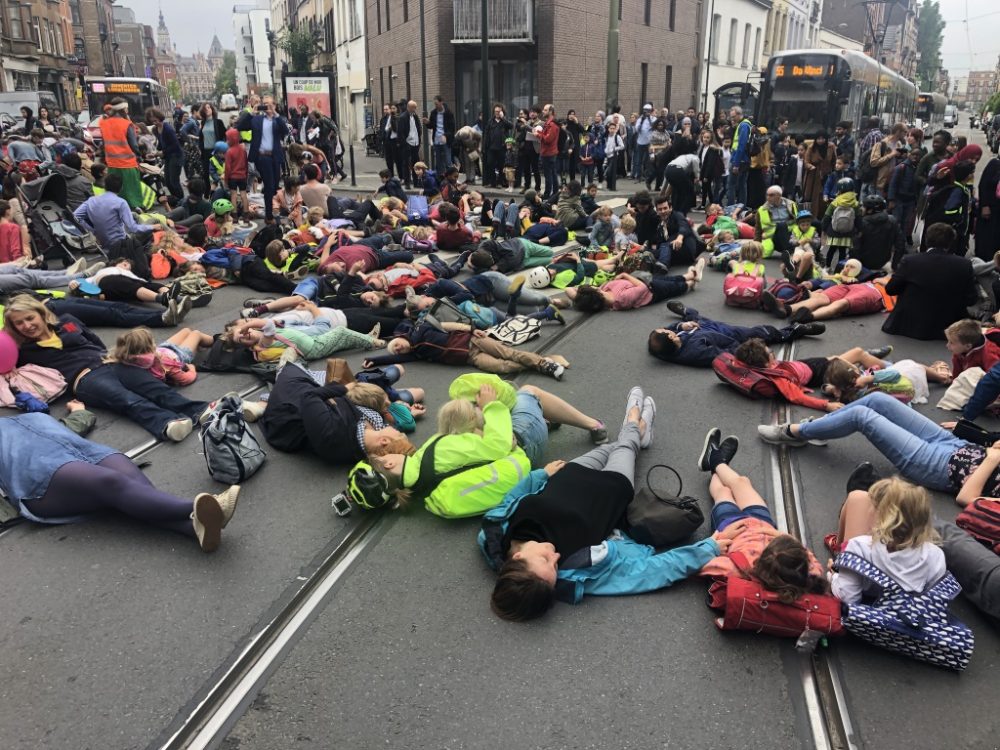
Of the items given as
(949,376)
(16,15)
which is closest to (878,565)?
(949,376)

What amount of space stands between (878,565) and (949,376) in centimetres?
401

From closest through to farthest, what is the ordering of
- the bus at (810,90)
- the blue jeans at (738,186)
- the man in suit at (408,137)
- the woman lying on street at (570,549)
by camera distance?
the woman lying on street at (570,549) → the blue jeans at (738,186) → the man in suit at (408,137) → the bus at (810,90)

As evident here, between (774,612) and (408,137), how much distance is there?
17.7 m

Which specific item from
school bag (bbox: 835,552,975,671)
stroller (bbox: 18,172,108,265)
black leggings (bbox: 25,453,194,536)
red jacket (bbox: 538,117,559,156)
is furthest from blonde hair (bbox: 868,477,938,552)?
red jacket (bbox: 538,117,559,156)

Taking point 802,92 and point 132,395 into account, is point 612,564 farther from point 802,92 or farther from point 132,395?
point 802,92

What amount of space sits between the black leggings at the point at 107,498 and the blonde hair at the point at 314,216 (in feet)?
29.0

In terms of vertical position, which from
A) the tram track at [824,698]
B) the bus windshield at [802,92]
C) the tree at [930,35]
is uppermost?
the tree at [930,35]

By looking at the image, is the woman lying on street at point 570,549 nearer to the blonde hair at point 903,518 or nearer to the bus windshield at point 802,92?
the blonde hair at point 903,518

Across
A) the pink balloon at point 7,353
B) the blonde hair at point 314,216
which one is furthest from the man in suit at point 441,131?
the pink balloon at point 7,353

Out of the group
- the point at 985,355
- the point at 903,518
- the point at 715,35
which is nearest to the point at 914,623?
the point at 903,518

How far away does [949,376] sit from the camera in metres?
6.99

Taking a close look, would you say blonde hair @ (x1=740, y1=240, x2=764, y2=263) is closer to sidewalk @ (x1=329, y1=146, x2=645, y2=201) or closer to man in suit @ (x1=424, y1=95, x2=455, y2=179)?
sidewalk @ (x1=329, y1=146, x2=645, y2=201)

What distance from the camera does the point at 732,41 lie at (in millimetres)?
43094

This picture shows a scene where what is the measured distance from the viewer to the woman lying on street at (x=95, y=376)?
6262 millimetres
